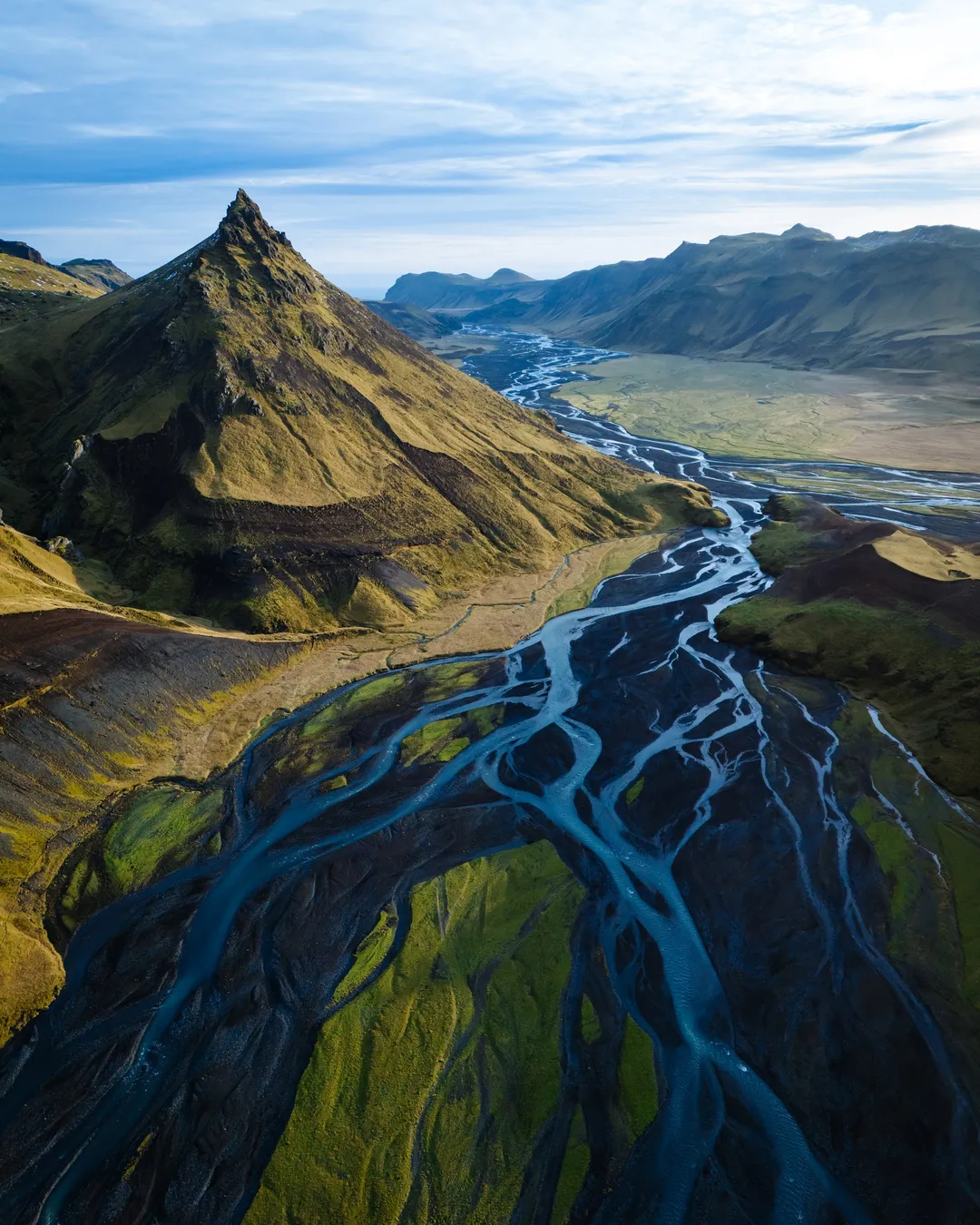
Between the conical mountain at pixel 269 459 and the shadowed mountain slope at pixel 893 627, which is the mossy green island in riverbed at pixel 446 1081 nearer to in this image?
the shadowed mountain slope at pixel 893 627

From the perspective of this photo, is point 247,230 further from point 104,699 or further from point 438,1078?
point 438,1078

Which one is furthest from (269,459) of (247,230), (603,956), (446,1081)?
(446,1081)

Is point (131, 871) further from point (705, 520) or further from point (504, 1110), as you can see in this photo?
point (705, 520)

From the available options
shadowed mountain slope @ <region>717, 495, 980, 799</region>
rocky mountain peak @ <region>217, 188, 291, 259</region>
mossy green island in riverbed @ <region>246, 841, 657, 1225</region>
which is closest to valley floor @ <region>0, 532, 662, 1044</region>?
mossy green island in riverbed @ <region>246, 841, 657, 1225</region>

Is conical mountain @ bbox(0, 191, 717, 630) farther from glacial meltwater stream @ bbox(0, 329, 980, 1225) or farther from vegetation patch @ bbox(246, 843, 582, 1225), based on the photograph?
vegetation patch @ bbox(246, 843, 582, 1225)

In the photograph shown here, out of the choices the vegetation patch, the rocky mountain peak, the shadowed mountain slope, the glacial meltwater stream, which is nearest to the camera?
the vegetation patch

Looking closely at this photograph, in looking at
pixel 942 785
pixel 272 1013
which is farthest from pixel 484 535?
pixel 272 1013

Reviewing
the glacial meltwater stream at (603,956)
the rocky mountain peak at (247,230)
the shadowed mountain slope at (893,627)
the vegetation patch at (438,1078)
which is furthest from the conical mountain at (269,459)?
the vegetation patch at (438,1078)
